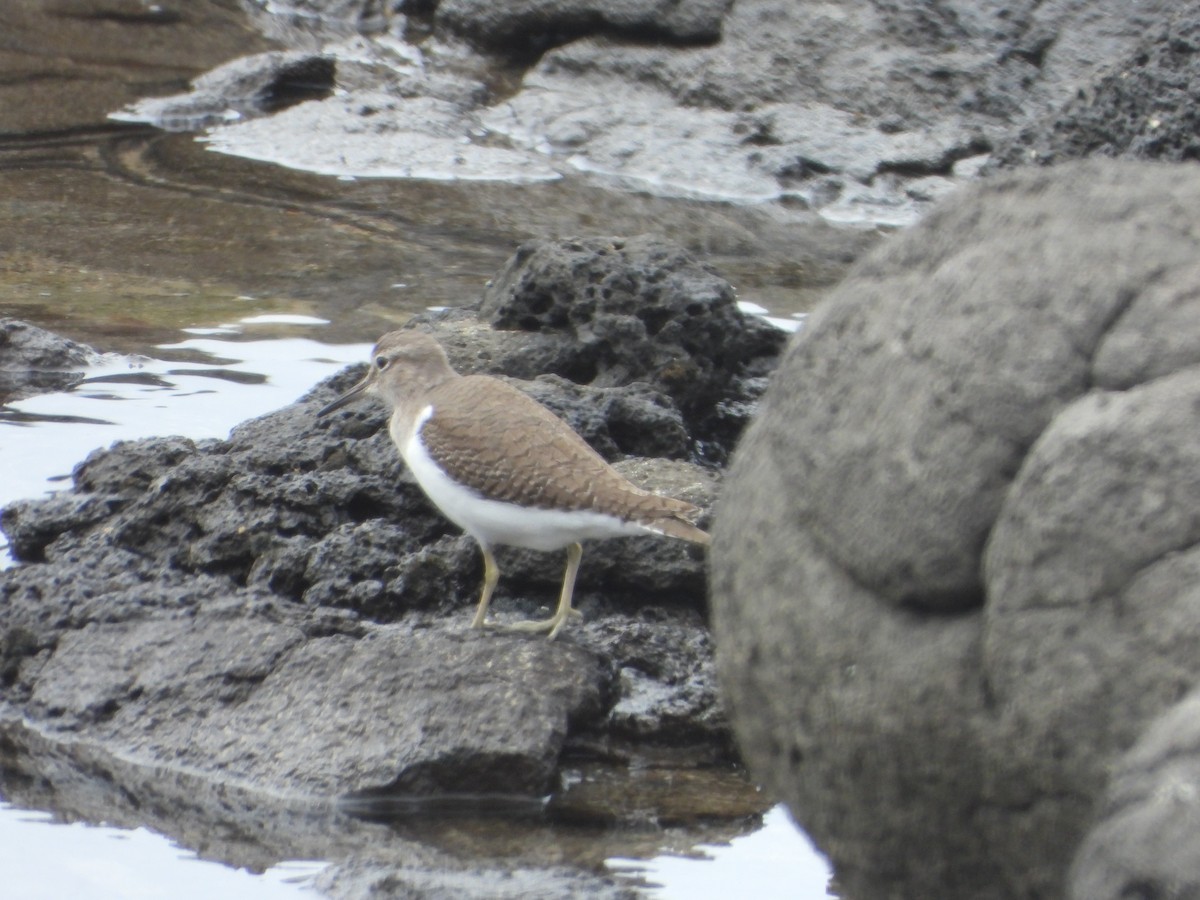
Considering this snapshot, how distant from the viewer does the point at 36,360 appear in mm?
7855

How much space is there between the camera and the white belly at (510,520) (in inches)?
199

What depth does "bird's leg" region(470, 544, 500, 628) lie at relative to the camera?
209 inches

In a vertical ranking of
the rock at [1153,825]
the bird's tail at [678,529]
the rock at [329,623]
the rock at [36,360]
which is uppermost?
the rock at [1153,825]

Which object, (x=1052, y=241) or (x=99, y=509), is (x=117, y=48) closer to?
(x=99, y=509)

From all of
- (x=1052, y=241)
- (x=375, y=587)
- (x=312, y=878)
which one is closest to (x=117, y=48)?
(x=375, y=587)

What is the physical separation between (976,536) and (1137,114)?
4.73 metres

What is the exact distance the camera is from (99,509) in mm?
5879

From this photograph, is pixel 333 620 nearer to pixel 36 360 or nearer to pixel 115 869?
pixel 115 869

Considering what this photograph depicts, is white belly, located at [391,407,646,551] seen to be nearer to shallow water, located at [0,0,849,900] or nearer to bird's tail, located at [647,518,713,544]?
bird's tail, located at [647,518,713,544]

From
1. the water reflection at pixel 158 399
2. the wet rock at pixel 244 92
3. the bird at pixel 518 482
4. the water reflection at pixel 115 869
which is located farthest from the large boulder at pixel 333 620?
the wet rock at pixel 244 92

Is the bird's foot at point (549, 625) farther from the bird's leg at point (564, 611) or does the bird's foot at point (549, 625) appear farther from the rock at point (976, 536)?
the rock at point (976, 536)

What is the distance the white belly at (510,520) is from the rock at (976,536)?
158 cm

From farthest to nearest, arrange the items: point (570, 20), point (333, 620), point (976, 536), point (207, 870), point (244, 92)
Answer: point (570, 20)
point (244, 92)
point (333, 620)
point (207, 870)
point (976, 536)

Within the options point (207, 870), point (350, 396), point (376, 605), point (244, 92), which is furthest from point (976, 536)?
point (244, 92)
